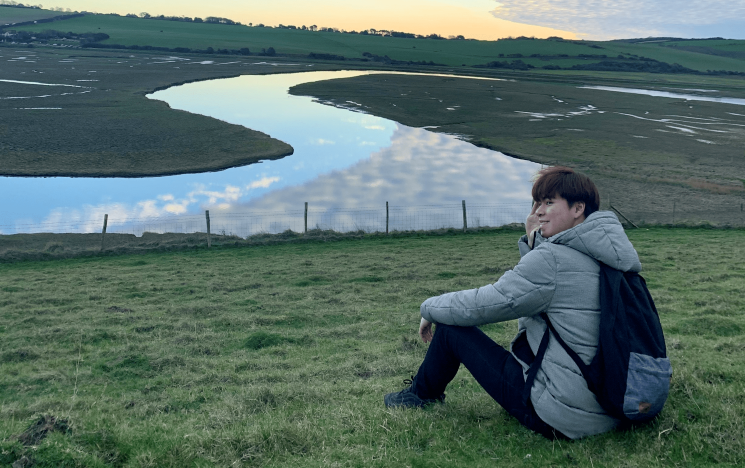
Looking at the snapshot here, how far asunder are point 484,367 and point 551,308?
2.97 feet

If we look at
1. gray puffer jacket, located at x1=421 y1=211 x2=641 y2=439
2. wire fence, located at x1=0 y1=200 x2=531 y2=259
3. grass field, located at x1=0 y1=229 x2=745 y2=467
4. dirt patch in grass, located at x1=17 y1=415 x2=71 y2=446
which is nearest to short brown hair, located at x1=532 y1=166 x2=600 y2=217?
gray puffer jacket, located at x1=421 y1=211 x2=641 y2=439

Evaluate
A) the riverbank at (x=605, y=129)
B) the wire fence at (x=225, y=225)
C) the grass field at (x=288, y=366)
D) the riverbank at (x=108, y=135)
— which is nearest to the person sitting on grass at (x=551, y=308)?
the grass field at (x=288, y=366)

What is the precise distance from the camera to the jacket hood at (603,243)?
143 inches

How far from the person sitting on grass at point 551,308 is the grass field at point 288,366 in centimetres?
31

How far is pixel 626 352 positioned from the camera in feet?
12.1

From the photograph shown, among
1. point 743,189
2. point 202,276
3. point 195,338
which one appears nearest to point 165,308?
point 195,338

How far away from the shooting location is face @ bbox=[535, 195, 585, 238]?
396 cm

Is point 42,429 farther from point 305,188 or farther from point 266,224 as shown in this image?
point 305,188

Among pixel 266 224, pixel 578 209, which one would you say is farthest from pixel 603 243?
pixel 266 224

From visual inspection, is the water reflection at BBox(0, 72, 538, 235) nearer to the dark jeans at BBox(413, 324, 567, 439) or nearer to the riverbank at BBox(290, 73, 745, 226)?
the riverbank at BBox(290, 73, 745, 226)

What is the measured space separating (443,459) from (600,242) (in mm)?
1903

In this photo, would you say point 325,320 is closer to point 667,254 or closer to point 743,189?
point 667,254

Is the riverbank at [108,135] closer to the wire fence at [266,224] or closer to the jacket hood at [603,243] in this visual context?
the wire fence at [266,224]

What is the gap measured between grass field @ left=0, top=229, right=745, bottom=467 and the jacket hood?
4.56 feet
